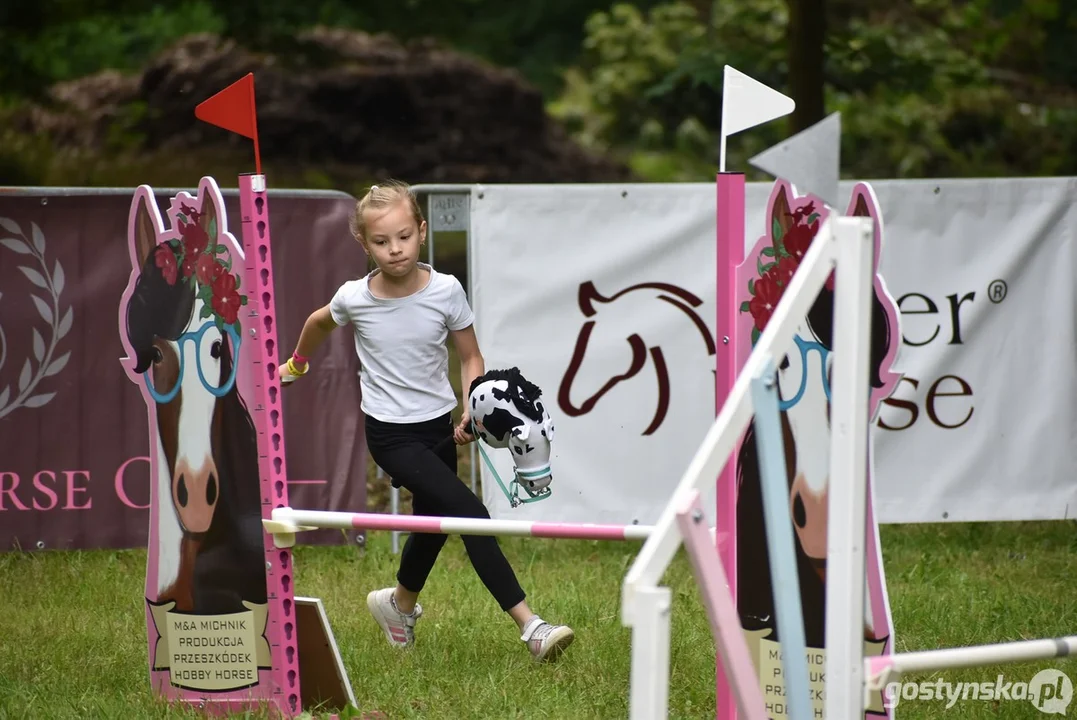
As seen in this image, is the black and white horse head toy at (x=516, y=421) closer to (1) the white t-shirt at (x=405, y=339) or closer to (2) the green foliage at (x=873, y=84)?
(1) the white t-shirt at (x=405, y=339)

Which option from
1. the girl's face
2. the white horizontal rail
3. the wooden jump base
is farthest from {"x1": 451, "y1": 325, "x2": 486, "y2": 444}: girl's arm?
the white horizontal rail

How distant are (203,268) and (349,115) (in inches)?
413

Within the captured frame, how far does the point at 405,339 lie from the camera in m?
4.40

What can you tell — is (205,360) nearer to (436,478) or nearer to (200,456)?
(200,456)

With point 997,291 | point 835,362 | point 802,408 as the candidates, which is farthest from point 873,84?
point 835,362

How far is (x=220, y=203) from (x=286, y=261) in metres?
2.29

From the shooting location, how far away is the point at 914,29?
1498 cm

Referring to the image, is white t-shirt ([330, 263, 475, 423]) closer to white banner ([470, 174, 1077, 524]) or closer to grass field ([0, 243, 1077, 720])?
grass field ([0, 243, 1077, 720])

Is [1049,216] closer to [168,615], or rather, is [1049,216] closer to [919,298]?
[919,298]

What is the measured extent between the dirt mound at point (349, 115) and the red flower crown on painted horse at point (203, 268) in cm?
952

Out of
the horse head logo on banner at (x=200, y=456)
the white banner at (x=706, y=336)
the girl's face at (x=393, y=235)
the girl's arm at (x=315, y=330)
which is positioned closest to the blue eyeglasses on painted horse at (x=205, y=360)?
the horse head logo on banner at (x=200, y=456)

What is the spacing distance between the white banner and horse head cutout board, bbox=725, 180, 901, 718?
8.49 feet

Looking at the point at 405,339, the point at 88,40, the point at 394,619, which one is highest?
the point at 88,40

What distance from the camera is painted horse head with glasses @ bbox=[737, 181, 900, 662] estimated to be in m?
3.63
